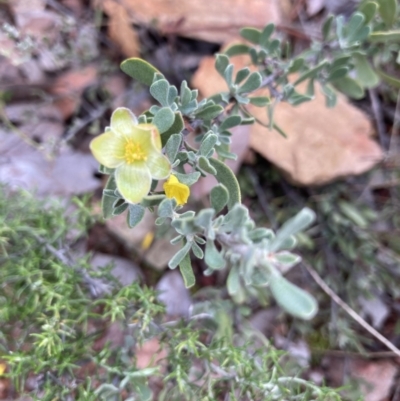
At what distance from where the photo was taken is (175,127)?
121 centimetres

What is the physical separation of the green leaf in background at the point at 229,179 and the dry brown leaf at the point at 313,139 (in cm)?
121

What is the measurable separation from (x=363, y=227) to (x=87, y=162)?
157 cm

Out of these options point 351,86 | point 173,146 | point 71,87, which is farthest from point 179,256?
point 71,87

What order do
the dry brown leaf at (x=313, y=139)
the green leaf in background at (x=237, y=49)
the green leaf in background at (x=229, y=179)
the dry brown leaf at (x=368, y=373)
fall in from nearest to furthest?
the green leaf in background at (x=229, y=179) → the green leaf in background at (x=237, y=49) → the dry brown leaf at (x=368, y=373) → the dry brown leaf at (x=313, y=139)

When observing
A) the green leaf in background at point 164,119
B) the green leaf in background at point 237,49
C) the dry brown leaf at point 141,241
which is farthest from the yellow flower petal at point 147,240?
the green leaf in background at point 164,119

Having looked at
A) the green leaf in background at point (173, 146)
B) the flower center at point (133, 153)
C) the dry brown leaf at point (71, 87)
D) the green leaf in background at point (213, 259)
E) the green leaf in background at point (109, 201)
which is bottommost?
the dry brown leaf at point (71, 87)

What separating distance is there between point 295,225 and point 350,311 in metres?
1.48

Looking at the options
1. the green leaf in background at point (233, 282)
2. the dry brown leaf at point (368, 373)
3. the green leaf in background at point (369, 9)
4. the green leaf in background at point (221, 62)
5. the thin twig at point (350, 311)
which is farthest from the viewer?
the dry brown leaf at point (368, 373)

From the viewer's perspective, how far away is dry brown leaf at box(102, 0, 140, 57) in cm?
259

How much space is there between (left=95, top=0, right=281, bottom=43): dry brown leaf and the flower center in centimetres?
170

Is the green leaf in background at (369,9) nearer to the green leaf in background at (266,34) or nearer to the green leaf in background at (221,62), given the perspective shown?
the green leaf in background at (266,34)

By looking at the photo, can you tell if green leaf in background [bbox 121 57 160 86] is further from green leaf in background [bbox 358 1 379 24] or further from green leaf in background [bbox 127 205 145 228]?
green leaf in background [bbox 358 1 379 24]

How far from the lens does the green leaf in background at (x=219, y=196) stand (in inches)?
44.3

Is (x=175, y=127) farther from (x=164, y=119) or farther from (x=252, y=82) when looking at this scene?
(x=252, y=82)
